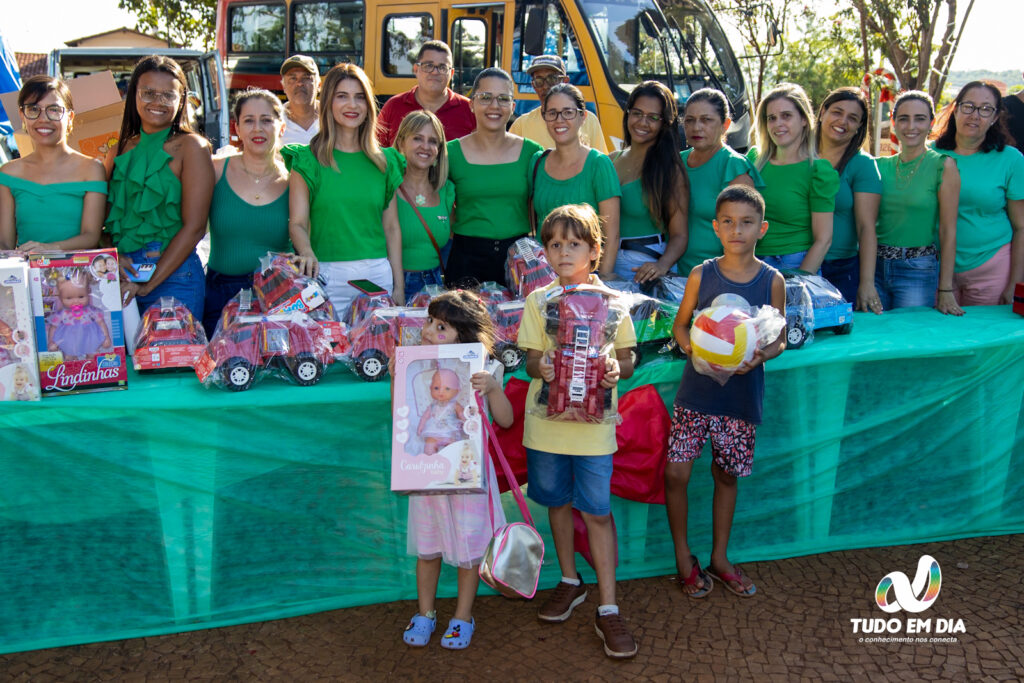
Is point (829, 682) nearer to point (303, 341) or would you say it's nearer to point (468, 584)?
point (468, 584)

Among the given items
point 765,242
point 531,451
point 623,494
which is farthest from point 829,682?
point 765,242

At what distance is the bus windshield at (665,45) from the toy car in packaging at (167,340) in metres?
6.79

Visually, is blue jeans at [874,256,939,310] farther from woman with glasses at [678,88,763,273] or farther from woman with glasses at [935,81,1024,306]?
woman with glasses at [678,88,763,273]

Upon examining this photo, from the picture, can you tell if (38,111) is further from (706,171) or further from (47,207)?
(706,171)

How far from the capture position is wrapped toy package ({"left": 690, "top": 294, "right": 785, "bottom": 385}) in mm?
2744

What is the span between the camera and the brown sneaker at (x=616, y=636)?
2.85m

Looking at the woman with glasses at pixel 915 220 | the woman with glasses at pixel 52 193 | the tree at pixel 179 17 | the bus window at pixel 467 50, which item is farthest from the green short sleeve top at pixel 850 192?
the tree at pixel 179 17

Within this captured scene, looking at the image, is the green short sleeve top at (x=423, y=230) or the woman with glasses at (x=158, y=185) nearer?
the woman with glasses at (x=158, y=185)

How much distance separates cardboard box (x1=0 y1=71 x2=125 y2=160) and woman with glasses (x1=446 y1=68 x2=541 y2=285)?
2.18 metres

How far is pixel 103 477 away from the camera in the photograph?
114 inches

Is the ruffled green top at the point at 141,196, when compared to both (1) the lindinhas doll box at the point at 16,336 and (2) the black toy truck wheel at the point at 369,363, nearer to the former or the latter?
(1) the lindinhas doll box at the point at 16,336

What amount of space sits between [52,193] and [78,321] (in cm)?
71

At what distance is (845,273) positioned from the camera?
4.21 m

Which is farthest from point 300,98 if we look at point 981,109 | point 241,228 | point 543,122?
point 981,109
